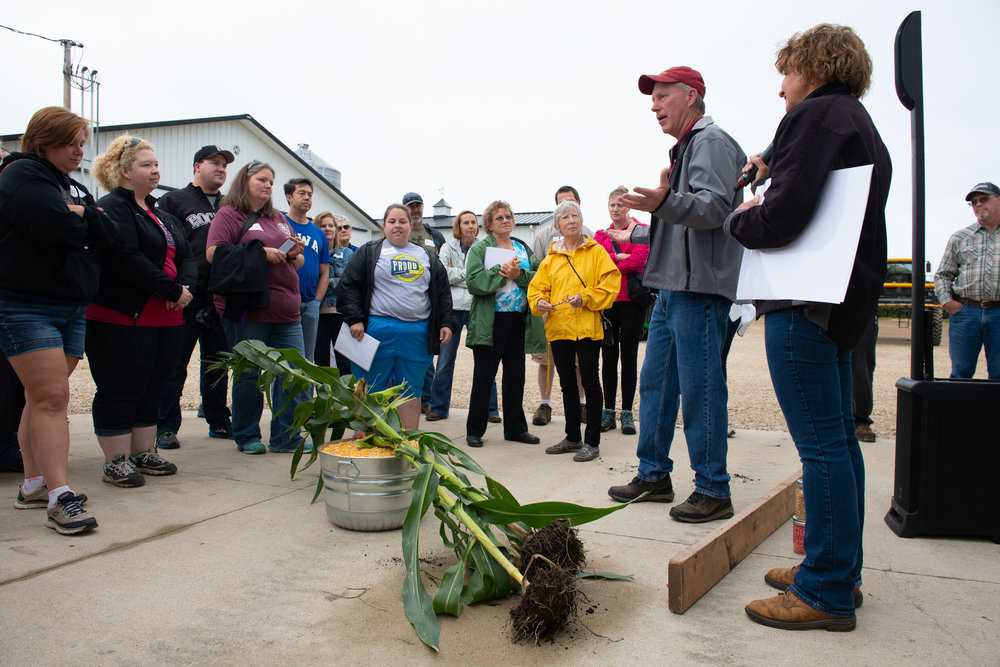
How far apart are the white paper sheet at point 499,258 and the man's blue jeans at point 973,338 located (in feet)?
11.4

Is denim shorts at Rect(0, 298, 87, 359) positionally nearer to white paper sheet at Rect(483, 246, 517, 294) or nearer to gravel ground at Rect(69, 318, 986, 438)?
white paper sheet at Rect(483, 246, 517, 294)

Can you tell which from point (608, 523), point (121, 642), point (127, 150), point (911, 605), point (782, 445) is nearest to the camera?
point (121, 642)

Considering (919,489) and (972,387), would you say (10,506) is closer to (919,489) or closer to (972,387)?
(919,489)

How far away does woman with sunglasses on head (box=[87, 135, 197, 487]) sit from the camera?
3.66m

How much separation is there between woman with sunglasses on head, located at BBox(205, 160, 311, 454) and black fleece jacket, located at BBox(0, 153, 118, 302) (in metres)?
1.27

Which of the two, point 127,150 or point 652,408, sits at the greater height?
point 127,150

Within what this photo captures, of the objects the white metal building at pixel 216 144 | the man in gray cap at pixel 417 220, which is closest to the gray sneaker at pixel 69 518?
the man in gray cap at pixel 417 220

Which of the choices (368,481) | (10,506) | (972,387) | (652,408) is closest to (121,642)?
(368,481)

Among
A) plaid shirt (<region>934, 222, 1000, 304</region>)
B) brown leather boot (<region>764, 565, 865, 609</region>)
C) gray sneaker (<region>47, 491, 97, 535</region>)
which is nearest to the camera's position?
brown leather boot (<region>764, 565, 865, 609</region>)

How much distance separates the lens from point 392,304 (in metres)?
4.53

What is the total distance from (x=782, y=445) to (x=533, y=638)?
377 cm

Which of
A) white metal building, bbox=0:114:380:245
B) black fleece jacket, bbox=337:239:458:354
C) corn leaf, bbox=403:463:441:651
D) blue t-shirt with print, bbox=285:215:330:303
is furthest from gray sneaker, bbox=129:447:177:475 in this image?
white metal building, bbox=0:114:380:245

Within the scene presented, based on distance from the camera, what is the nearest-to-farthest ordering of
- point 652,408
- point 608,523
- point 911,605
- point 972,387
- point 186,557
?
1. point 911,605
2. point 186,557
3. point 972,387
4. point 608,523
5. point 652,408

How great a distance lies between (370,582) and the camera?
2.53m
